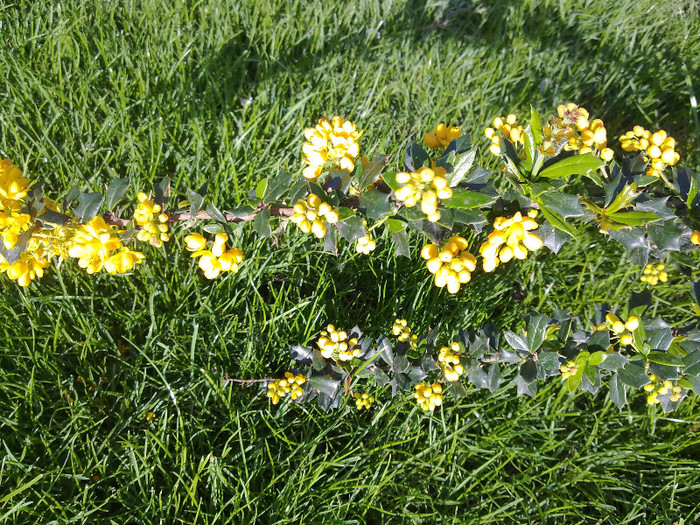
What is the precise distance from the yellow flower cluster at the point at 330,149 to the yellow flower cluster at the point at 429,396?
Result: 2.06ft

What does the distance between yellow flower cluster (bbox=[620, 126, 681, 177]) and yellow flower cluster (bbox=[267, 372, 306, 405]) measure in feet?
3.03

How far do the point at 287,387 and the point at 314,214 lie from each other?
59cm

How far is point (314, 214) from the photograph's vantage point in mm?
913

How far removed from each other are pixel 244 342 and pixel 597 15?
2.12 metres

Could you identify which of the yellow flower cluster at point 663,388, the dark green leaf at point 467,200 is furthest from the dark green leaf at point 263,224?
the yellow flower cluster at point 663,388

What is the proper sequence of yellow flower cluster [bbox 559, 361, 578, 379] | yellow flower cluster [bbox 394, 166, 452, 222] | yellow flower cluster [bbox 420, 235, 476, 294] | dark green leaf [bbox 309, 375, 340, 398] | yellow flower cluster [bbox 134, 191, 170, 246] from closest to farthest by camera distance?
yellow flower cluster [bbox 394, 166, 452, 222] → yellow flower cluster [bbox 420, 235, 476, 294] → yellow flower cluster [bbox 134, 191, 170, 246] → yellow flower cluster [bbox 559, 361, 578, 379] → dark green leaf [bbox 309, 375, 340, 398]

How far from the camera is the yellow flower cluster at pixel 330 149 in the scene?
948mm

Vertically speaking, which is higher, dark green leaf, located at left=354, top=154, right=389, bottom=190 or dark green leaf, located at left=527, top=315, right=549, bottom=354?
dark green leaf, located at left=354, top=154, right=389, bottom=190

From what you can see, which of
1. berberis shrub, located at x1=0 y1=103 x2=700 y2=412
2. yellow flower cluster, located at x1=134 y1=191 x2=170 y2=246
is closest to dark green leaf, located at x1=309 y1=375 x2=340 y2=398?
berberis shrub, located at x1=0 y1=103 x2=700 y2=412

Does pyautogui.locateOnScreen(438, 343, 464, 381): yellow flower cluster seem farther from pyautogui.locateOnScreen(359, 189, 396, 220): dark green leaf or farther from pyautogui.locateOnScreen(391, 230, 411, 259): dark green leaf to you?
pyautogui.locateOnScreen(359, 189, 396, 220): dark green leaf

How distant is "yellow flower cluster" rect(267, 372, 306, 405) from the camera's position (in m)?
1.31

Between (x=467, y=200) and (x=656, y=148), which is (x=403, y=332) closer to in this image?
(x=467, y=200)

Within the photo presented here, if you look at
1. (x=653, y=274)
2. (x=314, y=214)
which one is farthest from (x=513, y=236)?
(x=653, y=274)

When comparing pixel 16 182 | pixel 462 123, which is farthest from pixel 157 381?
pixel 462 123
